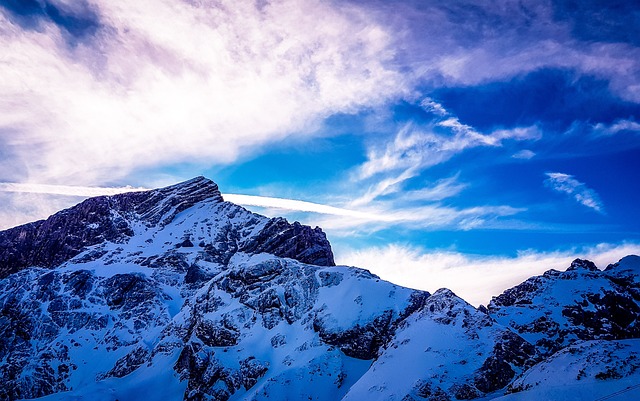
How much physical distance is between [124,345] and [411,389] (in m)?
98.4

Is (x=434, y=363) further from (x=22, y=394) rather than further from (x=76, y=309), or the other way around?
(x=76, y=309)

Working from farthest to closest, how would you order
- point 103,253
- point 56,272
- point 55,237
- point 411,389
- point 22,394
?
1. point 55,237
2. point 103,253
3. point 56,272
4. point 22,394
5. point 411,389

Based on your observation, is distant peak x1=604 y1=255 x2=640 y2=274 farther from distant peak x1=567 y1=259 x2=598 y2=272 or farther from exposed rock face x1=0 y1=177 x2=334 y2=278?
exposed rock face x1=0 y1=177 x2=334 y2=278

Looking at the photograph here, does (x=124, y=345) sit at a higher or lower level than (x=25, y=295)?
lower

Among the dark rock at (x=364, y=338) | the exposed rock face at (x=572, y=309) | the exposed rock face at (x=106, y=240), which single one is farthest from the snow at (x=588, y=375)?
the exposed rock face at (x=106, y=240)

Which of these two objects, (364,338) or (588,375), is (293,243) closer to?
(364,338)

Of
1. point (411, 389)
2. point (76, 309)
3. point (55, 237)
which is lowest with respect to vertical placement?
point (411, 389)

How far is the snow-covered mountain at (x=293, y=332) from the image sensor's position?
6322 centimetres

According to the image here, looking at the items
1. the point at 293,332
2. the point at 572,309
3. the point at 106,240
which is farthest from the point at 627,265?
the point at 106,240

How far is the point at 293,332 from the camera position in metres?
95.2

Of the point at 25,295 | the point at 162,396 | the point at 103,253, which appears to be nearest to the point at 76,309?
the point at 25,295

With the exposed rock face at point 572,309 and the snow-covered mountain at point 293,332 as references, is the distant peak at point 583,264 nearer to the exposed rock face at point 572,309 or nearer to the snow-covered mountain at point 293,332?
the snow-covered mountain at point 293,332

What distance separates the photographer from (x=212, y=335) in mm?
99875

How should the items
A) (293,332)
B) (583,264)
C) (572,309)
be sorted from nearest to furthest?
(572,309)
(293,332)
(583,264)
